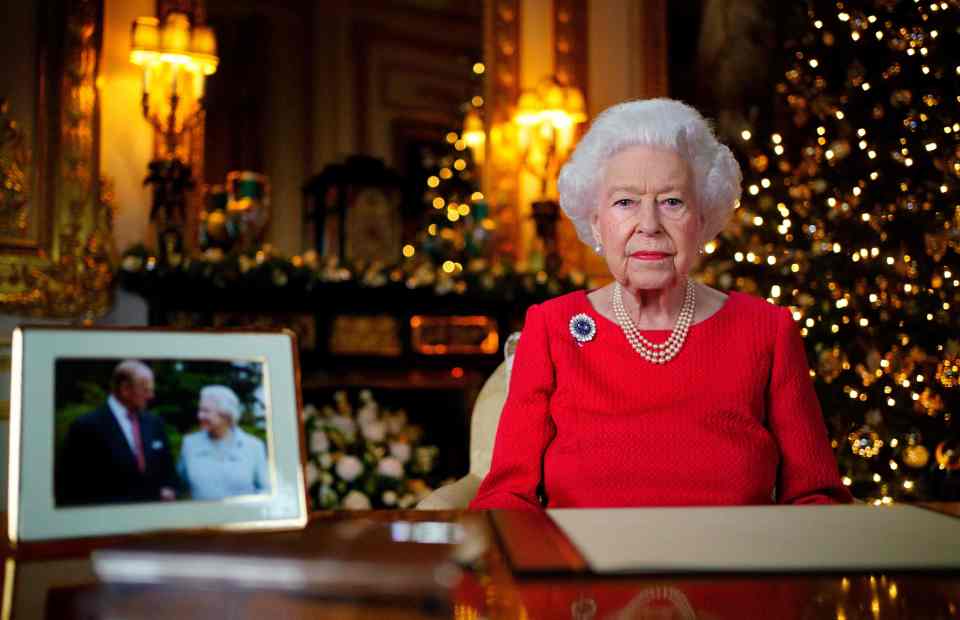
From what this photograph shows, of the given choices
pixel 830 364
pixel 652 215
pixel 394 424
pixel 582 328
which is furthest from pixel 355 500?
pixel 830 364

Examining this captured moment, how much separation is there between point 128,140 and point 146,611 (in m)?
4.47

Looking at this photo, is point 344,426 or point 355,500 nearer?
point 355,500

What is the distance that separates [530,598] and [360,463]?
9.92 ft

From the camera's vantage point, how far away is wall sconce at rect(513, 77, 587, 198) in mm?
5484


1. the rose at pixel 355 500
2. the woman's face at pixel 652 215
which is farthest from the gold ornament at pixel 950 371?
the woman's face at pixel 652 215

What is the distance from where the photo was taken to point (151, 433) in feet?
3.22

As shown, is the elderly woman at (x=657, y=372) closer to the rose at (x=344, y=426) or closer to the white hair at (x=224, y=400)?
the white hair at (x=224, y=400)

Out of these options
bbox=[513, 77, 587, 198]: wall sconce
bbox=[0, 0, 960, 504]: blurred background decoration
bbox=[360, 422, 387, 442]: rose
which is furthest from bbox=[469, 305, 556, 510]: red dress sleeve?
bbox=[513, 77, 587, 198]: wall sconce

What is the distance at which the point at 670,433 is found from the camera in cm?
162

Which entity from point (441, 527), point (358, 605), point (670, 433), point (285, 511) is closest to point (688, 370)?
point (670, 433)

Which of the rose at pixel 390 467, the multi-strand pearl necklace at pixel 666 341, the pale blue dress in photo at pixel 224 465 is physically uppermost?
the multi-strand pearl necklace at pixel 666 341

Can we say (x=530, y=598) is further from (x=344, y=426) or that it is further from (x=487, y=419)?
(x=344, y=426)

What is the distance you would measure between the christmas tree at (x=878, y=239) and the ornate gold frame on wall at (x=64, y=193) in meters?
3.49

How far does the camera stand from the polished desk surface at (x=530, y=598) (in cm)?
75
